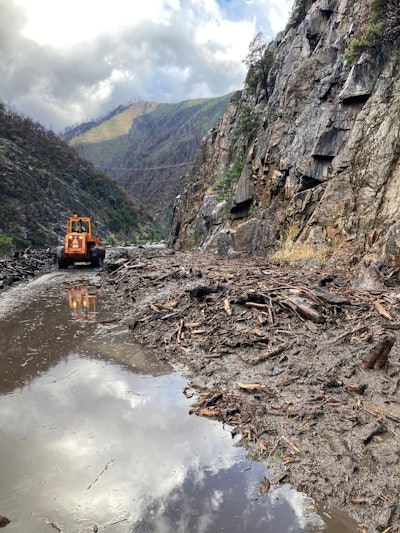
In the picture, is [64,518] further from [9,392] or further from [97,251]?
[97,251]

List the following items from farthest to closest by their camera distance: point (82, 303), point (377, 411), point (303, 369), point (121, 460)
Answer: point (82, 303) → point (303, 369) → point (377, 411) → point (121, 460)

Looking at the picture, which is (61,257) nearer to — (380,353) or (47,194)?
(380,353)

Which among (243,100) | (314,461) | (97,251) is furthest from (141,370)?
(243,100)

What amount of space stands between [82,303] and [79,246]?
8664mm

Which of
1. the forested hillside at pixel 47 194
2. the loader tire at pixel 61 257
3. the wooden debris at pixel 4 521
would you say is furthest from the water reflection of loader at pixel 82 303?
the forested hillside at pixel 47 194

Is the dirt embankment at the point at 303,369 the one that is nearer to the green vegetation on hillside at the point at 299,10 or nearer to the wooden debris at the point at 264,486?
the wooden debris at the point at 264,486

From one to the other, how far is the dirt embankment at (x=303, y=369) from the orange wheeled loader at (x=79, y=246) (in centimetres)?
1051

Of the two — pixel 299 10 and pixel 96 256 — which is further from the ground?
pixel 299 10

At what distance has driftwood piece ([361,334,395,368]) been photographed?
5.15 metres

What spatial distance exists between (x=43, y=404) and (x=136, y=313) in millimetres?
4645

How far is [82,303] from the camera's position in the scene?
1216cm

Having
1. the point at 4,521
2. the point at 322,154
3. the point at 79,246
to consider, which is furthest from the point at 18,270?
the point at 4,521

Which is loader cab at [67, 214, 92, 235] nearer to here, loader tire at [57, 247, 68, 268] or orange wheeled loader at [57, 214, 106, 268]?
orange wheeled loader at [57, 214, 106, 268]

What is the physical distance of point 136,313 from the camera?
9898mm
